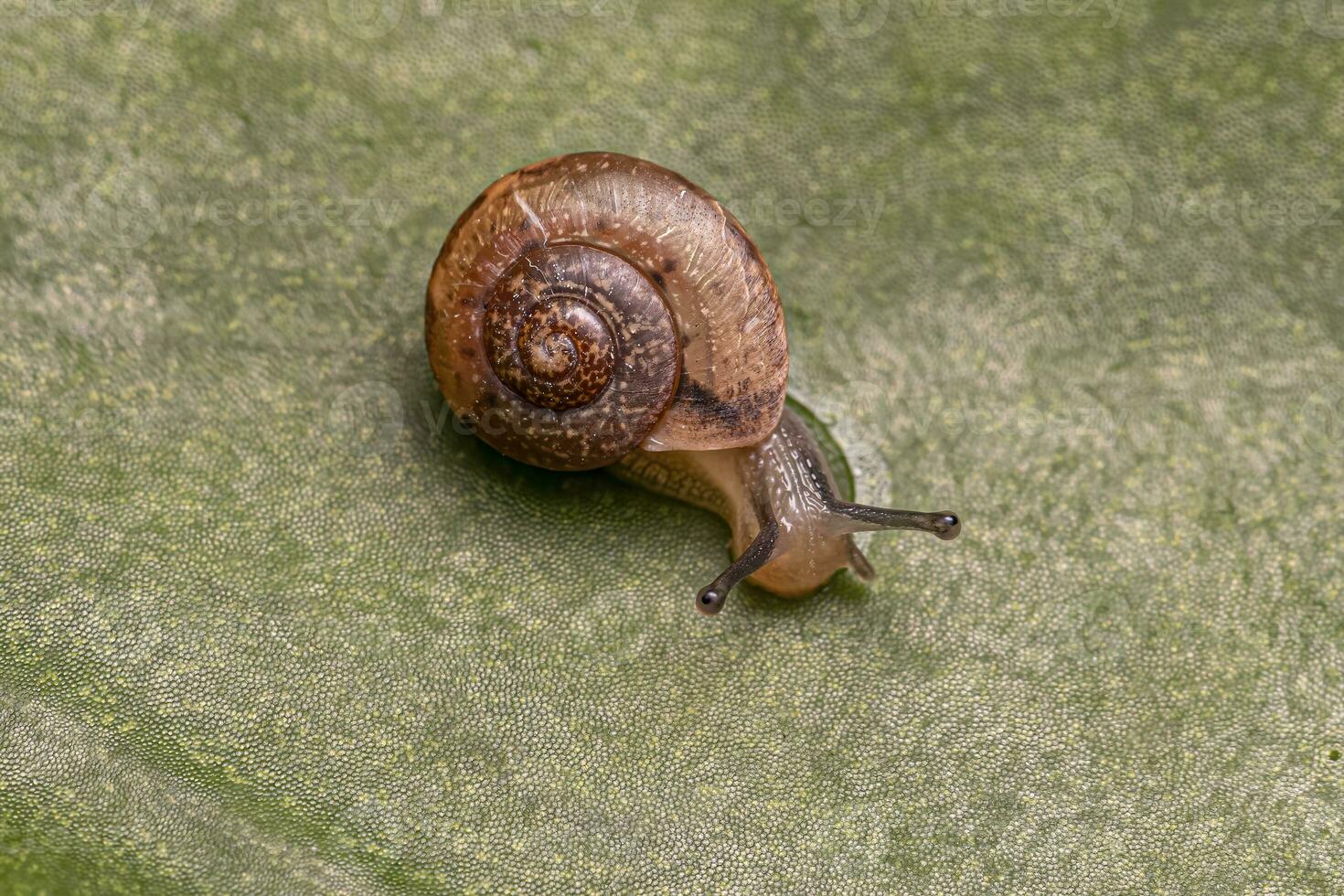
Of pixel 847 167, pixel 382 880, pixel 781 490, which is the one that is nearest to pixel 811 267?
pixel 847 167

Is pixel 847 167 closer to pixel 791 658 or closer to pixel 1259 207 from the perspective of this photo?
pixel 1259 207

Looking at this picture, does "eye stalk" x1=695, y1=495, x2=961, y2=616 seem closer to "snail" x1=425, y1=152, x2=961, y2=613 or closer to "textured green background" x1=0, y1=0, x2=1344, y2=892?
"snail" x1=425, y1=152, x2=961, y2=613

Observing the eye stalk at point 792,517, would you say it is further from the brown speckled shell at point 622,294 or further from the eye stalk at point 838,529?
the brown speckled shell at point 622,294

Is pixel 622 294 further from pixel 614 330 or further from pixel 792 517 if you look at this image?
pixel 792 517

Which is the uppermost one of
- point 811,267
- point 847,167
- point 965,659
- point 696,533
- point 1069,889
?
point 847,167

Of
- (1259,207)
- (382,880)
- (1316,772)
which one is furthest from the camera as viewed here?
(1259,207)

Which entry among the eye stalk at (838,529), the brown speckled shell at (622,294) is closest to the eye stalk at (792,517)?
the eye stalk at (838,529)

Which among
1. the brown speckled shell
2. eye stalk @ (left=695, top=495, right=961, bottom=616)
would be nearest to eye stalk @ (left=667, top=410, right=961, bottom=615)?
eye stalk @ (left=695, top=495, right=961, bottom=616)
